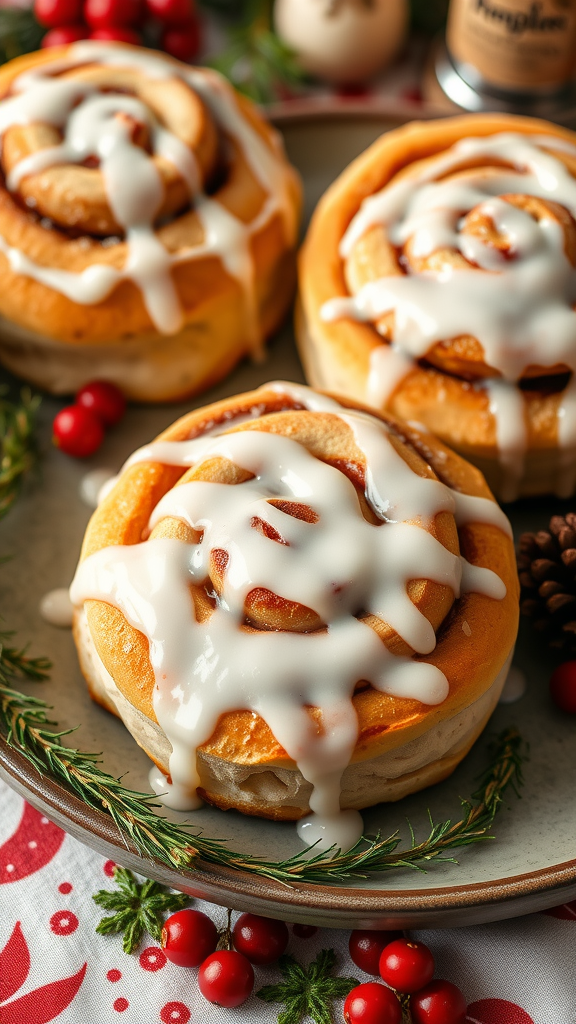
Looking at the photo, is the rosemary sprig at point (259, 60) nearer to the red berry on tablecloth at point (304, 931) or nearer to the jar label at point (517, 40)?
the jar label at point (517, 40)

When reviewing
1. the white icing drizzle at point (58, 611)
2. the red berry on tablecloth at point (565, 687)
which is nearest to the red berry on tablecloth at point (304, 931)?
the red berry on tablecloth at point (565, 687)

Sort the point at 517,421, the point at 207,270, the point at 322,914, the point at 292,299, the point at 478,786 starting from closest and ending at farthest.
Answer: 1. the point at 322,914
2. the point at 478,786
3. the point at 517,421
4. the point at 207,270
5. the point at 292,299

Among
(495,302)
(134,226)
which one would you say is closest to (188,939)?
(495,302)

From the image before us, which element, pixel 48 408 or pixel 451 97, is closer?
pixel 48 408

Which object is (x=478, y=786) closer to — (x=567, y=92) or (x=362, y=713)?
(x=362, y=713)

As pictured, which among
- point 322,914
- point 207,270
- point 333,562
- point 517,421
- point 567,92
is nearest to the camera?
point 322,914

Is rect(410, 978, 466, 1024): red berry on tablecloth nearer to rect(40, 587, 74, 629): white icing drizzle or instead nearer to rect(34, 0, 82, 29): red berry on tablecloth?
rect(40, 587, 74, 629): white icing drizzle

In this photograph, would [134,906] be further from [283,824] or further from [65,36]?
[65,36]

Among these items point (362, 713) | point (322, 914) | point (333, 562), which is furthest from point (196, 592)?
point (322, 914)
